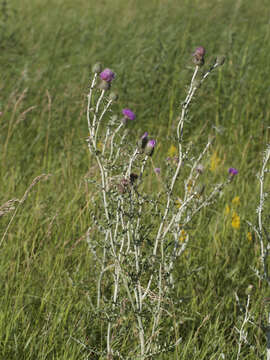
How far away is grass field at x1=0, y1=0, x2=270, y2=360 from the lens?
5.44 feet

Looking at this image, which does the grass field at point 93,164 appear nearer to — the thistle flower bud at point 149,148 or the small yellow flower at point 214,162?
the small yellow flower at point 214,162

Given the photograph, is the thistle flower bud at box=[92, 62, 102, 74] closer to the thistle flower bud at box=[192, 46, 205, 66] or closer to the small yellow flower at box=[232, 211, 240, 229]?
the thistle flower bud at box=[192, 46, 205, 66]

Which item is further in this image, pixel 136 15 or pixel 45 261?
pixel 136 15

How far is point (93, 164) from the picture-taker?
2594mm

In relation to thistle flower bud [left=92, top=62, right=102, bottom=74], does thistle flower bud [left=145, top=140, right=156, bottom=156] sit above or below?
below

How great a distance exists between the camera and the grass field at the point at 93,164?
166 cm

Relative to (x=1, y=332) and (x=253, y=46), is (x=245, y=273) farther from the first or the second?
(x=253, y=46)

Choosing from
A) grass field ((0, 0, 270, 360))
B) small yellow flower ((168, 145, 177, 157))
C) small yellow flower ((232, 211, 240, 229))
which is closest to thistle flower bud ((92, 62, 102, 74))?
grass field ((0, 0, 270, 360))

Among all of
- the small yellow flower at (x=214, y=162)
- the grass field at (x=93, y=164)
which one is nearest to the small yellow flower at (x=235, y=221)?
the grass field at (x=93, y=164)

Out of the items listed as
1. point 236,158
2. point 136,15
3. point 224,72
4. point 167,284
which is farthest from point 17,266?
point 136,15

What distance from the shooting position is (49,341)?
154cm

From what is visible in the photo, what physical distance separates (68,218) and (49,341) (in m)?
0.71

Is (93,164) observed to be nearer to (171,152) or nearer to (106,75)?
(171,152)

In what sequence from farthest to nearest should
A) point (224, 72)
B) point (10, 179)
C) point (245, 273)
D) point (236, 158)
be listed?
point (224, 72) < point (236, 158) < point (10, 179) < point (245, 273)
